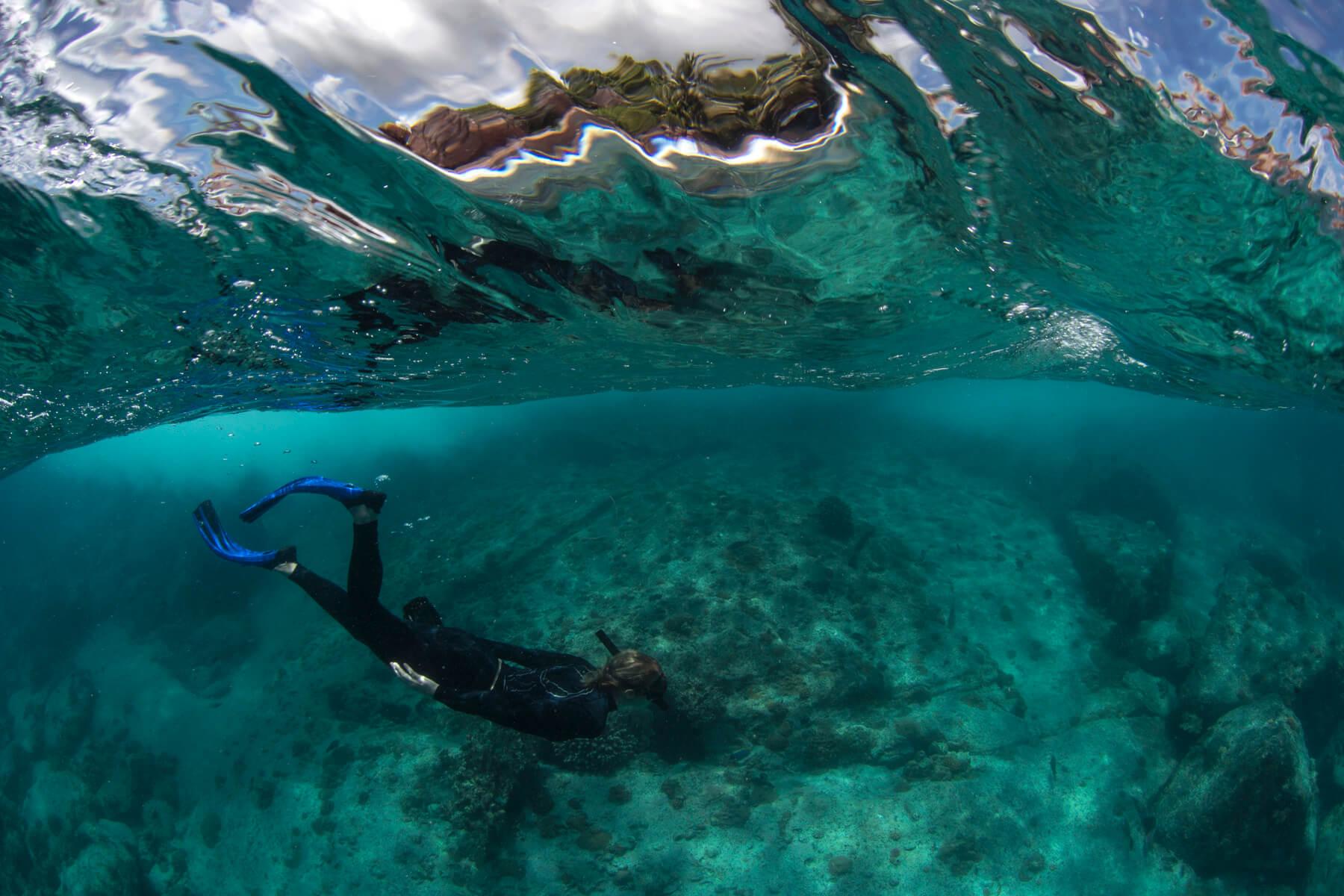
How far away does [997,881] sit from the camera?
1046 cm

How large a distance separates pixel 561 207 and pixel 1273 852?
1717 centimetres

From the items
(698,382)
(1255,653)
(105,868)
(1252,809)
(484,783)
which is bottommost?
(105,868)

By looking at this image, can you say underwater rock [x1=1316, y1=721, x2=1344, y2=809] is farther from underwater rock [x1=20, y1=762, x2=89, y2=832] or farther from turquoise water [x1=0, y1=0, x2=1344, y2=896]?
underwater rock [x1=20, y1=762, x2=89, y2=832]

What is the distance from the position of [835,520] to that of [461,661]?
52.4ft

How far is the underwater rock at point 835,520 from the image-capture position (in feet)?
66.1

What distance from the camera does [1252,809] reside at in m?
11.0

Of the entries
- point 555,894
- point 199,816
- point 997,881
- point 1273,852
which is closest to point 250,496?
point 199,816

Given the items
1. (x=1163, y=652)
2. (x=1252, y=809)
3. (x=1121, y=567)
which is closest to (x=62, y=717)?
(x=1252, y=809)

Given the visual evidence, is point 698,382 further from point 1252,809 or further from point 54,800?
point 54,800

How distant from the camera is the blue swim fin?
713cm

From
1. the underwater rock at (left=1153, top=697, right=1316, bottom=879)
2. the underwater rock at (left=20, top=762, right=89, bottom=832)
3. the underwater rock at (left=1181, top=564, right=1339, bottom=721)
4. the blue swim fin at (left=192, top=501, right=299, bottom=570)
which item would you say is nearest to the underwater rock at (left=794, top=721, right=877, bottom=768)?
the underwater rock at (left=1153, top=697, right=1316, bottom=879)

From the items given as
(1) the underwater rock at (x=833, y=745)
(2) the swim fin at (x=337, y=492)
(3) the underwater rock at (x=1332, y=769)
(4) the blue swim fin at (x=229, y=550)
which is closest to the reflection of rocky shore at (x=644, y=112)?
(2) the swim fin at (x=337, y=492)

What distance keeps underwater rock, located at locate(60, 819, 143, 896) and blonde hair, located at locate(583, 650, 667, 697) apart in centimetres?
1597

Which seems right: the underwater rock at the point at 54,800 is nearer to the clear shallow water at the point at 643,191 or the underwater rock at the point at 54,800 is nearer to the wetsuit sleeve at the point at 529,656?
the clear shallow water at the point at 643,191
